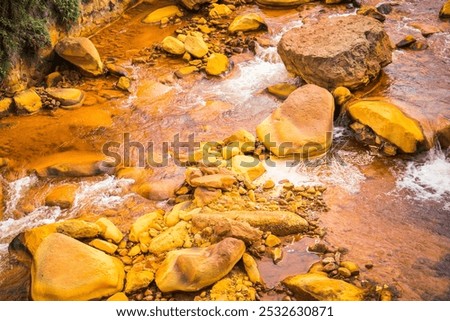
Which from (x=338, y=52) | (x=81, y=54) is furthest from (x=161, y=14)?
(x=338, y=52)

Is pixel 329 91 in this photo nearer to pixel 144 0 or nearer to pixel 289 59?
pixel 289 59

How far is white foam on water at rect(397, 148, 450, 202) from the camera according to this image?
4887 millimetres

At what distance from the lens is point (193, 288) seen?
3822mm

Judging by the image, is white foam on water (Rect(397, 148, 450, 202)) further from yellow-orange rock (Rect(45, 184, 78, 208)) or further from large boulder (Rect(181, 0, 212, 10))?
large boulder (Rect(181, 0, 212, 10))

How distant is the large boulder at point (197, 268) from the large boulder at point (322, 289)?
0.56m

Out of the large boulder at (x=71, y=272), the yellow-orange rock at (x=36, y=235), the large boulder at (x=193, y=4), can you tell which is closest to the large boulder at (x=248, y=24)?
the large boulder at (x=193, y=4)

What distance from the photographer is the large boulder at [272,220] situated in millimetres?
4406

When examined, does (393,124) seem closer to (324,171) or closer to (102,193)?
(324,171)

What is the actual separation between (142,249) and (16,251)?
1.30m

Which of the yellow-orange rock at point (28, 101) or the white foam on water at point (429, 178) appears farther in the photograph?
the yellow-orange rock at point (28, 101)

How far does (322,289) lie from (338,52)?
389 cm

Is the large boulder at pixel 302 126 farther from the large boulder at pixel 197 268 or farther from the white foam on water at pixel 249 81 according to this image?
the large boulder at pixel 197 268

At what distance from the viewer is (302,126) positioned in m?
5.65

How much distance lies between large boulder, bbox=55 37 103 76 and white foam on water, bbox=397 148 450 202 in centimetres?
513
